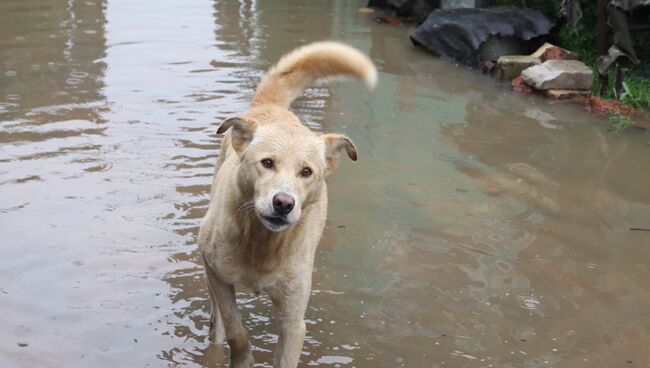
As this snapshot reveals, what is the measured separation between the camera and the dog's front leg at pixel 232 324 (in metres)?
4.18

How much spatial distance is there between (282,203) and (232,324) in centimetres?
89

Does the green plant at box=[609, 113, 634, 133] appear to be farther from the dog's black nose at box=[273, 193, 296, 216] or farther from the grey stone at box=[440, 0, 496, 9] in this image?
the dog's black nose at box=[273, 193, 296, 216]

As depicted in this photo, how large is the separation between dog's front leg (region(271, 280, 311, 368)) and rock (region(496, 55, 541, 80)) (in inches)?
294

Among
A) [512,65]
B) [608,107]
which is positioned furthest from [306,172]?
[512,65]

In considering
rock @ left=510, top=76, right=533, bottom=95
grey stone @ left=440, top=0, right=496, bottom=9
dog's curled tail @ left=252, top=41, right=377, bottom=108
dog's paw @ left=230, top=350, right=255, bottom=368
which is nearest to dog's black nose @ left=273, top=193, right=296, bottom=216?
dog's paw @ left=230, top=350, right=255, bottom=368

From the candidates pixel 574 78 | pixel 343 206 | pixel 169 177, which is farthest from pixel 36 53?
pixel 574 78

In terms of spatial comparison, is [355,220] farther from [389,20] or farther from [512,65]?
[389,20]

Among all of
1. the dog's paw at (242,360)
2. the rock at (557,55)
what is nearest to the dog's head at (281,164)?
the dog's paw at (242,360)

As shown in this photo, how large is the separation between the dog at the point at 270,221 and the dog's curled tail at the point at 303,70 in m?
0.72

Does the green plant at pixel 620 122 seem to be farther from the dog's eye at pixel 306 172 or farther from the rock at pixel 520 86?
the dog's eye at pixel 306 172

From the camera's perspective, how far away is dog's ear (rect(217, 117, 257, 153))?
394 cm

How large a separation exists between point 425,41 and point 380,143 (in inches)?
172

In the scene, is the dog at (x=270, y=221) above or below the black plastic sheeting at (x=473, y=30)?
above

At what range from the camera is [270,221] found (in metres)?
3.66
